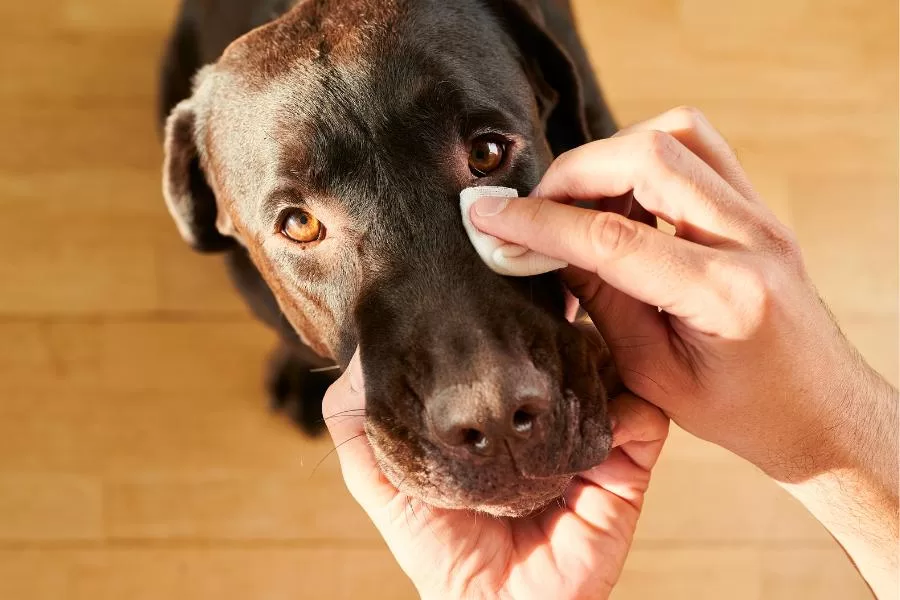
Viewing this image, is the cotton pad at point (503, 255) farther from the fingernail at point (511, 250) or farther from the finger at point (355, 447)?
the finger at point (355, 447)

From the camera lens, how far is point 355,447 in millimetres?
1578

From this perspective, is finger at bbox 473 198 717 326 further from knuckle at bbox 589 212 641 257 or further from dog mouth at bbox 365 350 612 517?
dog mouth at bbox 365 350 612 517

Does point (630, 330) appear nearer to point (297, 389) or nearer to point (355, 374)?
point (355, 374)

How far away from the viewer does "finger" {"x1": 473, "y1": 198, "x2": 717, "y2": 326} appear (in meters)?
1.23

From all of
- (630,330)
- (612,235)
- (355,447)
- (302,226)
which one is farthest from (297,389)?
(612,235)

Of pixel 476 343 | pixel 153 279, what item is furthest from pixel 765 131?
pixel 153 279

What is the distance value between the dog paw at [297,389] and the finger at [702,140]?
147cm

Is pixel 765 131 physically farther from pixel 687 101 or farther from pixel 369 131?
pixel 369 131

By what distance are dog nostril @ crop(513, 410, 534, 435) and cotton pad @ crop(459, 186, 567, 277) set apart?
0.26 meters

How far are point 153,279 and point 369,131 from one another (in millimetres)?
1452

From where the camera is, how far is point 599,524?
1.59 metres

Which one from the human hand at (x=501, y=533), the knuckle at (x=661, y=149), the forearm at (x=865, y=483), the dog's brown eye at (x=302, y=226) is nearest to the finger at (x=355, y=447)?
the human hand at (x=501, y=533)

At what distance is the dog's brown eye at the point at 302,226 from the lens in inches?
59.6

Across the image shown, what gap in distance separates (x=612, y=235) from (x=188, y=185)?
3.60ft
